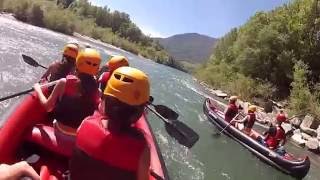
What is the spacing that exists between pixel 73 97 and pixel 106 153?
2109 mm

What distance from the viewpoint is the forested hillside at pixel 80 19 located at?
153ft

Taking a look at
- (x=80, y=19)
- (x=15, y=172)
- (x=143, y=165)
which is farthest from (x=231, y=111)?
(x=80, y=19)

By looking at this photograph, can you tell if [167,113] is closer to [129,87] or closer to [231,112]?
[129,87]

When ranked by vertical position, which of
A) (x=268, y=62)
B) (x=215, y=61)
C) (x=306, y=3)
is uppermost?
(x=306, y=3)

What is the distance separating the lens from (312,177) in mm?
11719

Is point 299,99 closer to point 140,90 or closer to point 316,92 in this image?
point 316,92

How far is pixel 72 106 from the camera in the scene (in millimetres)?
4832

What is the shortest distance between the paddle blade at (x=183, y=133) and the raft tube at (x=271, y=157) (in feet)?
23.7

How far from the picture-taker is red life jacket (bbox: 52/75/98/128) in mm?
4707

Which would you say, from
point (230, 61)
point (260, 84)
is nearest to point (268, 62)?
point (260, 84)

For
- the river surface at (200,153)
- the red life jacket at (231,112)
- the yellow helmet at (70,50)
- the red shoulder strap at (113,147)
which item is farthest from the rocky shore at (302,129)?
the red shoulder strap at (113,147)

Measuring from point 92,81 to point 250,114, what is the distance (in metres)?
9.05

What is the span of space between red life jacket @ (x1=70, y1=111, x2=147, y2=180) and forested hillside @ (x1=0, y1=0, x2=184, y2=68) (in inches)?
1772

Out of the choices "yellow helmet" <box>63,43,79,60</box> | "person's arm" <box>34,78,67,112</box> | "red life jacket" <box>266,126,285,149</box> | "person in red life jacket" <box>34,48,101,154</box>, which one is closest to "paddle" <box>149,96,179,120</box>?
"person in red life jacket" <box>34,48,101,154</box>
